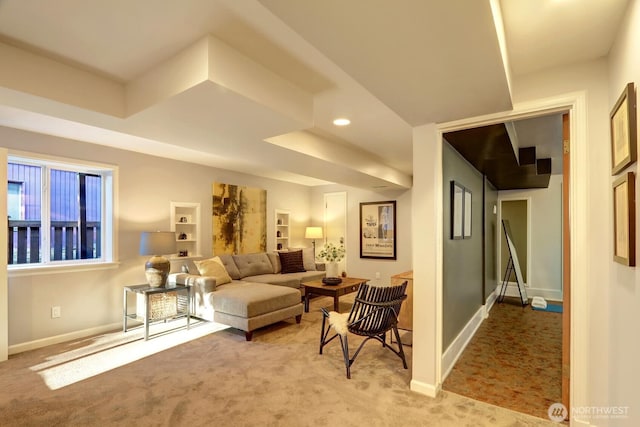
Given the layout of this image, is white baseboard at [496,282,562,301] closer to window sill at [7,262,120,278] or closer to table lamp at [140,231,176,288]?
table lamp at [140,231,176,288]

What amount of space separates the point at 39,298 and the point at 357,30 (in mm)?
4314

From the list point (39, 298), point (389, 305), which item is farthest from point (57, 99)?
point (389, 305)

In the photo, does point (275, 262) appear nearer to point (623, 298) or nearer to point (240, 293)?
point (240, 293)

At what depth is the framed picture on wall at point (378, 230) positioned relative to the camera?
22.8 ft

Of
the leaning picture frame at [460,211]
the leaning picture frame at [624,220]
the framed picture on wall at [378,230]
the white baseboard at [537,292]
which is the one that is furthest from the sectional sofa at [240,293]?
the white baseboard at [537,292]

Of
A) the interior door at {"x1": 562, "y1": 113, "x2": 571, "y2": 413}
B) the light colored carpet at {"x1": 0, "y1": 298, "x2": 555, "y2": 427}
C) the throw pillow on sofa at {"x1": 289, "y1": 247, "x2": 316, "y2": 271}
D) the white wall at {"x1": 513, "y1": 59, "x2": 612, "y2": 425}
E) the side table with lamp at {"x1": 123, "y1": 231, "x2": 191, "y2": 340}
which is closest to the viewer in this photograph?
the white wall at {"x1": 513, "y1": 59, "x2": 612, "y2": 425}

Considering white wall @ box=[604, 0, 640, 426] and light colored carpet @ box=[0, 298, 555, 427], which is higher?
white wall @ box=[604, 0, 640, 426]

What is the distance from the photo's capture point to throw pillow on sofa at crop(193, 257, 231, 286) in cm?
459

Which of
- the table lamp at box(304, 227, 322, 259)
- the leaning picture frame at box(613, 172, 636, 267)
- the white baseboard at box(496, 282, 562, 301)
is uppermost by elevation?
the leaning picture frame at box(613, 172, 636, 267)

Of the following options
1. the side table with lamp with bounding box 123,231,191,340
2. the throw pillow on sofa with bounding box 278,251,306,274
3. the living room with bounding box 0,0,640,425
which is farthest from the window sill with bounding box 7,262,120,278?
the throw pillow on sofa with bounding box 278,251,306,274

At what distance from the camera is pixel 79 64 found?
6.97ft

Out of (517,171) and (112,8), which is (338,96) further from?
(517,171)

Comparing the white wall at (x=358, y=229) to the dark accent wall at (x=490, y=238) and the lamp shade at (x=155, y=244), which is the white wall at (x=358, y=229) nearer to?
the dark accent wall at (x=490, y=238)

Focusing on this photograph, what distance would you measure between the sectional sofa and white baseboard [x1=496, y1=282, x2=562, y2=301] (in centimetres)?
408
